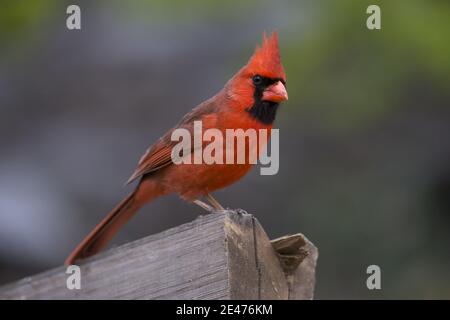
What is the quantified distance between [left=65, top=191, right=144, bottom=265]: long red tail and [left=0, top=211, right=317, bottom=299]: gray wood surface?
6.6 inches

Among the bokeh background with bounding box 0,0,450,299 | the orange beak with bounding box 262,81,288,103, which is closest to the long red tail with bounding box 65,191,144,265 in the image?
the orange beak with bounding box 262,81,288,103

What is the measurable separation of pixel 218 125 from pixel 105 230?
72 centimetres

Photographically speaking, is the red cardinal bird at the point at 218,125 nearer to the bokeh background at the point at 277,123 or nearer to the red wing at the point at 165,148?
the red wing at the point at 165,148

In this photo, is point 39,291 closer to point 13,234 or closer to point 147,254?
point 147,254

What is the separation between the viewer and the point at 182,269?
8.06 ft

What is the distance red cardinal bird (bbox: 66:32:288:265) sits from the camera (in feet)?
12.1

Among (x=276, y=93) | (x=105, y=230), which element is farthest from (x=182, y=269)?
(x=276, y=93)

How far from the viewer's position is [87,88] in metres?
5.11

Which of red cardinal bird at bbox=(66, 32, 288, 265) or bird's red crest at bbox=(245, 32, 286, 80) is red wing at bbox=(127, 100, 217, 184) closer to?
red cardinal bird at bbox=(66, 32, 288, 265)

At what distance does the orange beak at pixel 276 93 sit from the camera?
12.6 feet

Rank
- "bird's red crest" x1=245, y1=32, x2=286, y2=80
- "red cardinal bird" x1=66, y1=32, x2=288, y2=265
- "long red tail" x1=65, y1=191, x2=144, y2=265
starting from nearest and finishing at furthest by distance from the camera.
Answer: "long red tail" x1=65, y1=191, x2=144, y2=265 → "red cardinal bird" x1=66, y1=32, x2=288, y2=265 → "bird's red crest" x1=245, y1=32, x2=286, y2=80

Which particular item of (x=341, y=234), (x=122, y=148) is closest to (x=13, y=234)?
(x=122, y=148)

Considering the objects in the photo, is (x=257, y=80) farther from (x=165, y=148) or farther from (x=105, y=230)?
(x=105, y=230)

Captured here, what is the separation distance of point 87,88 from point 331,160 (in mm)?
1505
